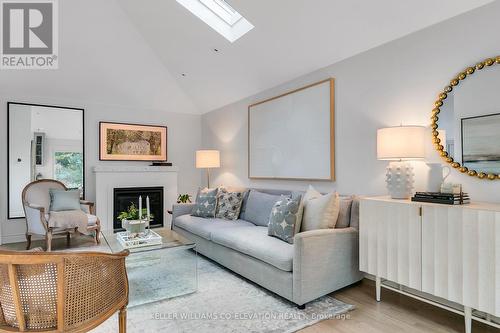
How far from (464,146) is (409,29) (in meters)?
1.13

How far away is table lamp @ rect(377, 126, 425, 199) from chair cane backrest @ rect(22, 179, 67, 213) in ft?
15.3

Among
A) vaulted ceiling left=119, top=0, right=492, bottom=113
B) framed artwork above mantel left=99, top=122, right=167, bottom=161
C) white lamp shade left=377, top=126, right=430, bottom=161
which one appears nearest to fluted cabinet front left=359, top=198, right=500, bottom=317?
white lamp shade left=377, top=126, right=430, bottom=161

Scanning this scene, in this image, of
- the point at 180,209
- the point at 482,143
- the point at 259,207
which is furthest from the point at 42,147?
the point at 482,143

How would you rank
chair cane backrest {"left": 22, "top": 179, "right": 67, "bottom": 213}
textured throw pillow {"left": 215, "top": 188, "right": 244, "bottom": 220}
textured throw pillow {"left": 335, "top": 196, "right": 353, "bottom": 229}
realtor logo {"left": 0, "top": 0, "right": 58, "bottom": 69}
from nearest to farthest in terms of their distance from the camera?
textured throw pillow {"left": 335, "top": 196, "right": 353, "bottom": 229} < realtor logo {"left": 0, "top": 0, "right": 58, "bottom": 69} < textured throw pillow {"left": 215, "top": 188, "right": 244, "bottom": 220} < chair cane backrest {"left": 22, "top": 179, "right": 67, "bottom": 213}

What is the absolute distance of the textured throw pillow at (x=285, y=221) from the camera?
9.05ft

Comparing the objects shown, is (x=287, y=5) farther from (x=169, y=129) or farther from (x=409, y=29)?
(x=169, y=129)

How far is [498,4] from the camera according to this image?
2105mm

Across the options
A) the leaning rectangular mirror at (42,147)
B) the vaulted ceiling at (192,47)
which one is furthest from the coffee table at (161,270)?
the vaulted ceiling at (192,47)

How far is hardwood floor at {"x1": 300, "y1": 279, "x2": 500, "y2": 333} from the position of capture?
208cm

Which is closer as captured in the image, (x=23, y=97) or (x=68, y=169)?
(x=23, y=97)

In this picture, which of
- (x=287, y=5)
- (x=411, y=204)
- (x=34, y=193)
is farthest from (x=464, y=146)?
(x=34, y=193)

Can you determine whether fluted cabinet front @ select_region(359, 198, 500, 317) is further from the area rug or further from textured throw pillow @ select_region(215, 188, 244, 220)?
textured throw pillow @ select_region(215, 188, 244, 220)

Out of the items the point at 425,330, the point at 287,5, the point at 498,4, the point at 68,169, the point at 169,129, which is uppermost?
the point at 287,5

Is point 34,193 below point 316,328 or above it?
above
